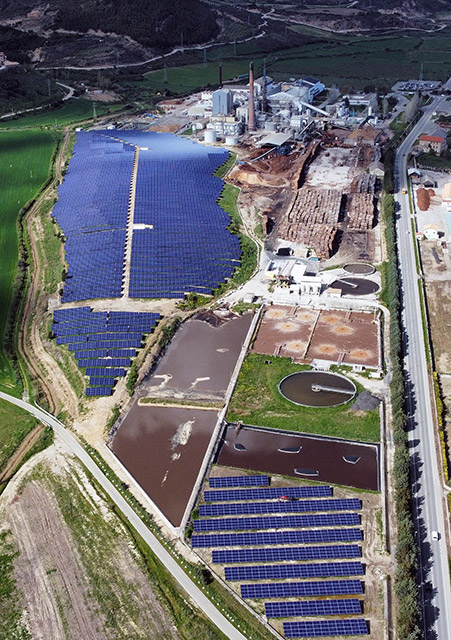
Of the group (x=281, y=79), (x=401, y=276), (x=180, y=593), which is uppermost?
(x=281, y=79)

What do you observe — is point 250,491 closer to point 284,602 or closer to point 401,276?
point 284,602

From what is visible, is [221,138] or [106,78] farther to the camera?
[106,78]

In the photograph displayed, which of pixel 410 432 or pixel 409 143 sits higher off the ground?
pixel 409 143

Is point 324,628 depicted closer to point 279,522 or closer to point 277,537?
point 277,537

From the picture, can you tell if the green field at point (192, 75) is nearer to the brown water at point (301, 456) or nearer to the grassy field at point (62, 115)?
the grassy field at point (62, 115)

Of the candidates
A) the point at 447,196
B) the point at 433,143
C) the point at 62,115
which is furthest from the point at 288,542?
the point at 62,115

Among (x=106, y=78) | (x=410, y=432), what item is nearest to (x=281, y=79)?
(x=106, y=78)
